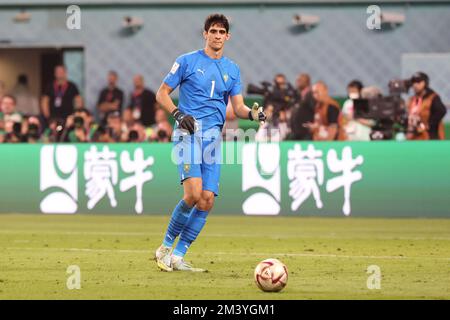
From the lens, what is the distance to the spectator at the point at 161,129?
71.1ft

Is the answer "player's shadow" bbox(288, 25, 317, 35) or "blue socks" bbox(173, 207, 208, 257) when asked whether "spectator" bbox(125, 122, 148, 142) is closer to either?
"player's shadow" bbox(288, 25, 317, 35)

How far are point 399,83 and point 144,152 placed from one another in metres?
4.49

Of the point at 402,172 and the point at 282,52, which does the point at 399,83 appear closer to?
the point at 402,172

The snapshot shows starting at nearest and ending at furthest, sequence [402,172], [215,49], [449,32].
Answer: [215,49] < [402,172] < [449,32]

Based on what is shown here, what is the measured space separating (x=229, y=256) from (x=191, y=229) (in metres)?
1.89

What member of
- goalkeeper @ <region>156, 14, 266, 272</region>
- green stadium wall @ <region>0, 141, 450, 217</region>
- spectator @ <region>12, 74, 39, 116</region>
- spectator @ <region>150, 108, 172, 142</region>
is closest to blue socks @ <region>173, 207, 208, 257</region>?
goalkeeper @ <region>156, 14, 266, 272</region>

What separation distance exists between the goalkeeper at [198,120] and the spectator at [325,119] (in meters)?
8.06

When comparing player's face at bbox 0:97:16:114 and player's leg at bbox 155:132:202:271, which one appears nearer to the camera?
player's leg at bbox 155:132:202:271

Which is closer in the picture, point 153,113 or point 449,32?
point 153,113

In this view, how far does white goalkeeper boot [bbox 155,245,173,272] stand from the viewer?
12805 mm

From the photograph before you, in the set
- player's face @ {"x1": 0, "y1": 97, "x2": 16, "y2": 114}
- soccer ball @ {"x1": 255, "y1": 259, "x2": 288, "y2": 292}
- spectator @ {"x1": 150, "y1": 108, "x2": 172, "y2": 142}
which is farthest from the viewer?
player's face @ {"x1": 0, "y1": 97, "x2": 16, "y2": 114}

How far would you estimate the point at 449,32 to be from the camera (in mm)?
26234

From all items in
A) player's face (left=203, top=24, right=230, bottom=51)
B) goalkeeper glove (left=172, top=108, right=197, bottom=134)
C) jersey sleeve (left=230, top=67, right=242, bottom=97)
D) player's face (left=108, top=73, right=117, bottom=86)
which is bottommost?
goalkeeper glove (left=172, top=108, right=197, bottom=134)
